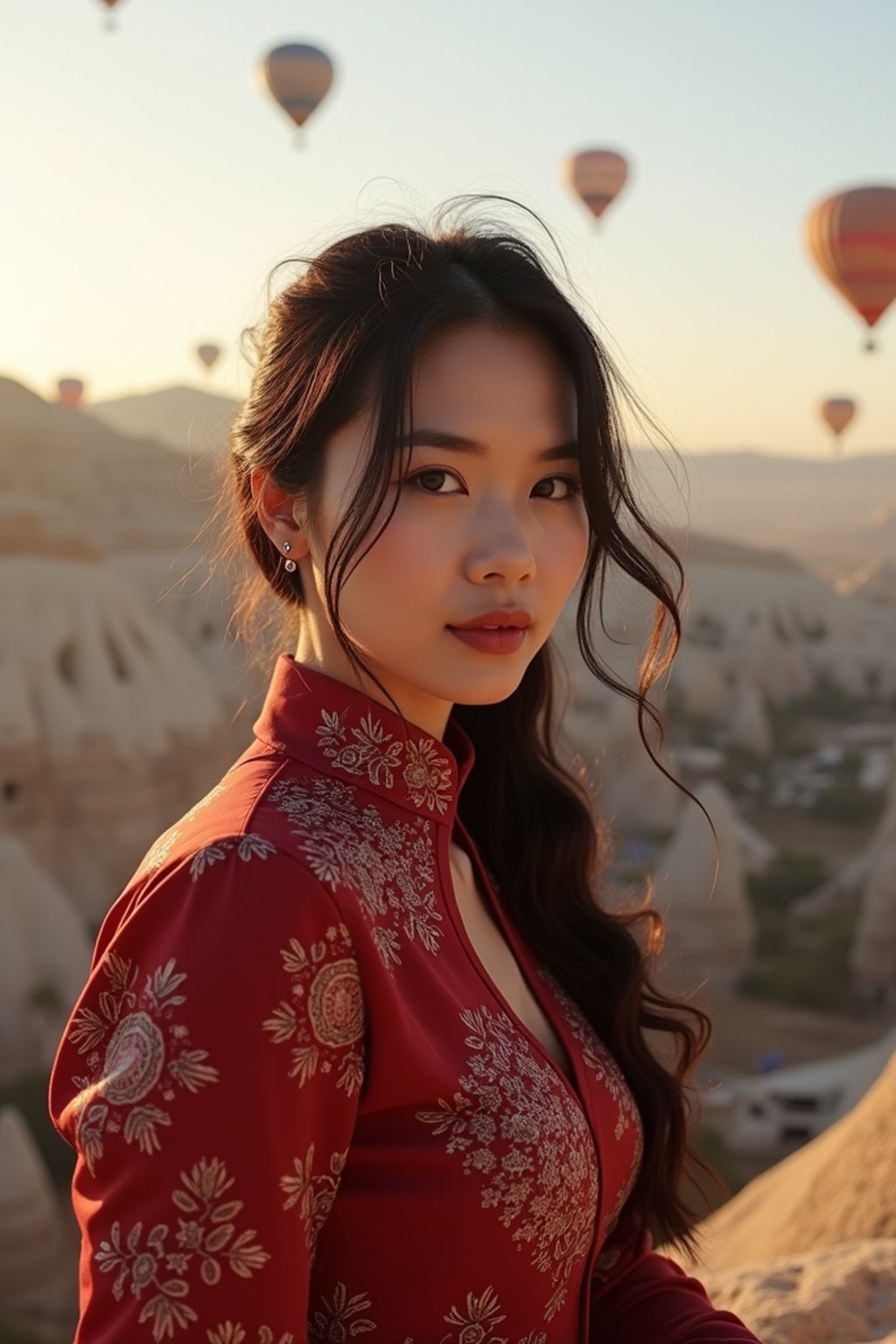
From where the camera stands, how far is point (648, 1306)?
5.64 ft

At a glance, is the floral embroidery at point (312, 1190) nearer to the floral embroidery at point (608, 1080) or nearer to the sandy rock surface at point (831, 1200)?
the floral embroidery at point (608, 1080)

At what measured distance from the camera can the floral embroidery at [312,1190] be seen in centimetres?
118

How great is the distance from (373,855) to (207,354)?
4245cm

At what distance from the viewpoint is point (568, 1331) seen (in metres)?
1.53

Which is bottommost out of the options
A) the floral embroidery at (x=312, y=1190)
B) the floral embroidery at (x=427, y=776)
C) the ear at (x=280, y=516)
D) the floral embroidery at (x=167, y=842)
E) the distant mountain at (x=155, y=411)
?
the distant mountain at (x=155, y=411)

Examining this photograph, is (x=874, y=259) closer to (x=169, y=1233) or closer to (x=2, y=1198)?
(x=2, y=1198)

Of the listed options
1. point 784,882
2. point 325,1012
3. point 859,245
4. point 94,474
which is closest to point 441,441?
point 325,1012

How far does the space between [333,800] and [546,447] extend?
1.33 ft

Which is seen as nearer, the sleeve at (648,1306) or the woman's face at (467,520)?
the woman's face at (467,520)

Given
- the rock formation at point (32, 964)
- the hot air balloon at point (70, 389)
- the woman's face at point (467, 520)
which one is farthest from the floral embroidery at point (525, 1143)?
the hot air balloon at point (70, 389)

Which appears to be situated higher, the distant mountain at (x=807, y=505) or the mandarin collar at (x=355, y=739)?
the mandarin collar at (x=355, y=739)

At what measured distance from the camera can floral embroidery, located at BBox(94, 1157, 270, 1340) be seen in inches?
44.6

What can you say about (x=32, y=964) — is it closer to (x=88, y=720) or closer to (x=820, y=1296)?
(x=88, y=720)

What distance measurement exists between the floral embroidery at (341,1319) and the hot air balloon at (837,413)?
3182 cm
